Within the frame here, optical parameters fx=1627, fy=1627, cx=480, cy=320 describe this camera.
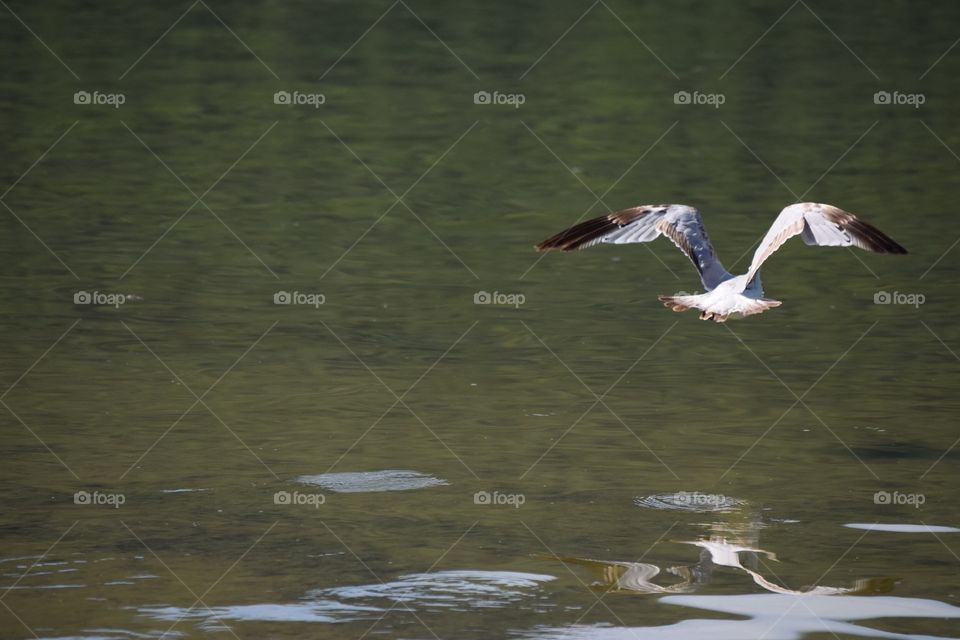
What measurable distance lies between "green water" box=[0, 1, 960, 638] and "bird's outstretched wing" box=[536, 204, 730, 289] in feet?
3.86

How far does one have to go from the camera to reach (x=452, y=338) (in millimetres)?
13945

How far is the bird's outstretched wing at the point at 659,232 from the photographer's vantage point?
11.2 metres

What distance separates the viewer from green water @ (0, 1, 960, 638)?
8562 mm

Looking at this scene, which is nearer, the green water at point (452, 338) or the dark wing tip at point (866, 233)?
the green water at point (452, 338)

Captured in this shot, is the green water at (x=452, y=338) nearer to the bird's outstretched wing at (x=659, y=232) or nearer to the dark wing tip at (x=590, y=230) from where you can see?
the bird's outstretched wing at (x=659, y=232)

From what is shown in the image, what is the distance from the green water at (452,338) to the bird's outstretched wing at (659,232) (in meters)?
1.18

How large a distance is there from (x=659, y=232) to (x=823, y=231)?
1321mm

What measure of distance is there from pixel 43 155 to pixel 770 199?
9299 mm

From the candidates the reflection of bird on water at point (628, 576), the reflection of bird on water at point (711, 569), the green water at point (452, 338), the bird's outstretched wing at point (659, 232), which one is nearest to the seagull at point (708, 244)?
the bird's outstretched wing at point (659, 232)

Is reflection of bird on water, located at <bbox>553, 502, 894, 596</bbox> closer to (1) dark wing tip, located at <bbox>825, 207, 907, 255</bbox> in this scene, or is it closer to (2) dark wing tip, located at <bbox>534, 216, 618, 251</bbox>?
(1) dark wing tip, located at <bbox>825, 207, 907, 255</bbox>

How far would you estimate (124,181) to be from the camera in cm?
1988

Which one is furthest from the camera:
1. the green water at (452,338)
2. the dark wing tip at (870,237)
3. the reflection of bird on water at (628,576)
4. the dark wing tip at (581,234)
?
the dark wing tip at (581,234)

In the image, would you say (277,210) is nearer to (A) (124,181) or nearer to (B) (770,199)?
(A) (124,181)

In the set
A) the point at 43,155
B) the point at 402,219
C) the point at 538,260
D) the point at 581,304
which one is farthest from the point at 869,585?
the point at 43,155
